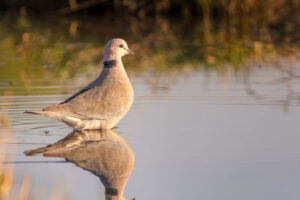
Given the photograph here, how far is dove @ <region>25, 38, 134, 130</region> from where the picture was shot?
791 cm

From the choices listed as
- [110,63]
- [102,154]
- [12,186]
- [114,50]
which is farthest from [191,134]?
[12,186]

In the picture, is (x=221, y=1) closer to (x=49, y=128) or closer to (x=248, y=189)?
(x=49, y=128)

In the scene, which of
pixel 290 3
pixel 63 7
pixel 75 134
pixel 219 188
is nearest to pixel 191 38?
pixel 290 3

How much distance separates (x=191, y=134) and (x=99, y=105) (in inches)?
44.3

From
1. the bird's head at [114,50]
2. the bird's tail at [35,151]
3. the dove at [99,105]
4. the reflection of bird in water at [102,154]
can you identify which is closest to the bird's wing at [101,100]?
the dove at [99,105]

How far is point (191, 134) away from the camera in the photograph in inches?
307

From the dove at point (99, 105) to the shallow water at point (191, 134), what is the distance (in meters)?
0.23

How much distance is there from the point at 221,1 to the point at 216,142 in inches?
572

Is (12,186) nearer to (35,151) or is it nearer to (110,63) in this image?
(35,151)

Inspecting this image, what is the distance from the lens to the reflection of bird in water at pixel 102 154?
595cm

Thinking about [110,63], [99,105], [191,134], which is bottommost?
[191,134]

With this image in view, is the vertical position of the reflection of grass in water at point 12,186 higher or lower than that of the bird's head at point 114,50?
lower

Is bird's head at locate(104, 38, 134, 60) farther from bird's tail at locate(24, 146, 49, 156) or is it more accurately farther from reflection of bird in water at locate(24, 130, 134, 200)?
bird's tail at locate(24, 146, 49, 156)

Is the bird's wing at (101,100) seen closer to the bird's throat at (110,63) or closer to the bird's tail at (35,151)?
the bird's throat at (110,63)
